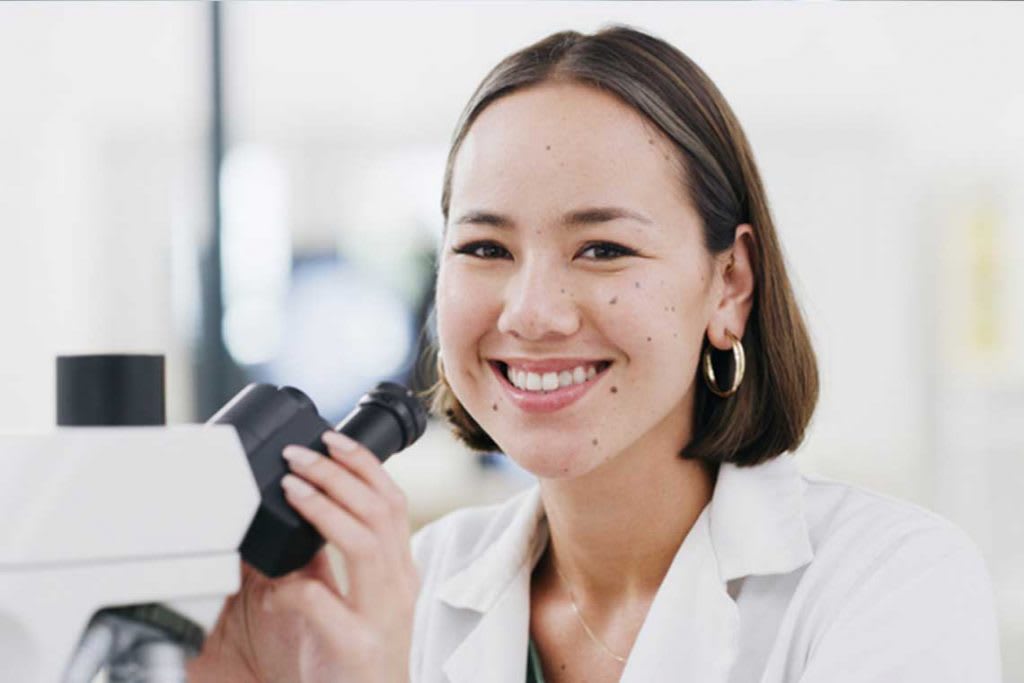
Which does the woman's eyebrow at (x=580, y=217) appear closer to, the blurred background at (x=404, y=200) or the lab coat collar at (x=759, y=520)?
the lab coat collar at (x=759, y=520)

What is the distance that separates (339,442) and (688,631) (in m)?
0.53

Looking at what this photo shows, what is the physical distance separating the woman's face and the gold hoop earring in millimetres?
66

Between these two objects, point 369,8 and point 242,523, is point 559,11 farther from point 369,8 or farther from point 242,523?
point 242,523

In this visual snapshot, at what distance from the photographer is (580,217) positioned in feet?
3.40

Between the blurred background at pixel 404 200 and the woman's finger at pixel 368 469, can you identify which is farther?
the blurred background at pixel 404 200

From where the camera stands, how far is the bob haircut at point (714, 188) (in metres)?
1.10

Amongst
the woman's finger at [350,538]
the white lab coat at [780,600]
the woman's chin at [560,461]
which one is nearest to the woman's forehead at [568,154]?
the woman's chin at [560,461]

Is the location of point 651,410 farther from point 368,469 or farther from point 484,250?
point 368,469

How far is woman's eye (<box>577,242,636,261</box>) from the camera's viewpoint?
1048 mm

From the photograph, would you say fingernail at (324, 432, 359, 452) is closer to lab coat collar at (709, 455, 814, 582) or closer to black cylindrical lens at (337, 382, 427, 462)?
black cylindrical lens at (337, 382, 427, 462)

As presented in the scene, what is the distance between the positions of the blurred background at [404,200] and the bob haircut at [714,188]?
176 cm

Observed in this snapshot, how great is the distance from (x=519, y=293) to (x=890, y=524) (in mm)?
390

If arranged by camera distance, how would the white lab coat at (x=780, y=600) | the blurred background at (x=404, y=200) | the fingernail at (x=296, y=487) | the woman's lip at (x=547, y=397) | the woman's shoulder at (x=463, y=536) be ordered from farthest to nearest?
the blurred background at (x=404, y=200) < the woman's shoulder at (x=463, y=536) < the woman's lip at (x=547, y=397) < the white lab coat at (x=780, y=600) < the fingernail at (x=296, y=487)

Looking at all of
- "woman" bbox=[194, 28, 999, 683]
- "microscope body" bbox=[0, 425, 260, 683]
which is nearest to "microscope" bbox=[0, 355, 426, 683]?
"microscope body" bbox=[0, 425, 260, 683]
